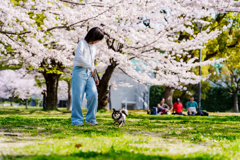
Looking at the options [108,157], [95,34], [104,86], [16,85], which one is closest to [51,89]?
[104,86]

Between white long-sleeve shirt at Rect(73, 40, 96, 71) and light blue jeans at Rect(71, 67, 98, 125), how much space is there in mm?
168

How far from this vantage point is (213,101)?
3222cm

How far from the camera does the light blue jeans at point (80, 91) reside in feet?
19.0

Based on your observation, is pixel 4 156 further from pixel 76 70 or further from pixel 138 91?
pixel 138 91

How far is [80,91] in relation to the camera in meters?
5.77

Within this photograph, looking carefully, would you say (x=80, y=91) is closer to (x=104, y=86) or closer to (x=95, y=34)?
(x=95, y=34)

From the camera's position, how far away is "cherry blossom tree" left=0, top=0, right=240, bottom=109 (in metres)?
7.91

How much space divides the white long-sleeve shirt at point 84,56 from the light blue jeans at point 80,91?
168mm

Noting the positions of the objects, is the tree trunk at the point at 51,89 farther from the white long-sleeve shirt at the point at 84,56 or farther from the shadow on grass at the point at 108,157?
the shadow on grass at the point at 108,157

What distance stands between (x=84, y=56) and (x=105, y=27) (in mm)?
5092

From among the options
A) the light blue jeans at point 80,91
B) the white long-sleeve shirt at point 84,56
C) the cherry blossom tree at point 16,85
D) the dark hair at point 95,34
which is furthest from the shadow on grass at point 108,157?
the cherry blossom tree at point 16,85

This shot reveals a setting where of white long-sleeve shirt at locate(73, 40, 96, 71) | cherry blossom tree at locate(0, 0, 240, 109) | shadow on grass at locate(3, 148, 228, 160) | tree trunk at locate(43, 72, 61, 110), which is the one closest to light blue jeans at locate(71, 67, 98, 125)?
white long-sleeve shirt at locate(73, 40, 96, 71)

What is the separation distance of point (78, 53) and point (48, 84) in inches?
524

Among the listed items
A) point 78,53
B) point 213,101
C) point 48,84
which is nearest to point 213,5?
point 78,53
